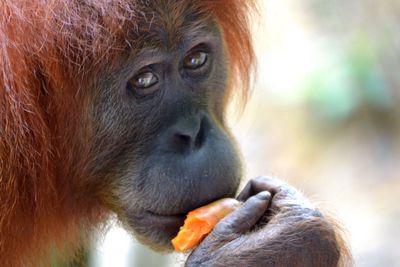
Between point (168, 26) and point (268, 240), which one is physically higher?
point (168, 26)

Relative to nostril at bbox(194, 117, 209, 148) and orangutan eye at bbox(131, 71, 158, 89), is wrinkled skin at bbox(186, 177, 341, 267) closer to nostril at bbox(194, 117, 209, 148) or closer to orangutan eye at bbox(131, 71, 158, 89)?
nostril at bbox(194, 117, 209, 148)

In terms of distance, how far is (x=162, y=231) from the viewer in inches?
87.1

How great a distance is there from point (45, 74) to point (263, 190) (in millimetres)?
726

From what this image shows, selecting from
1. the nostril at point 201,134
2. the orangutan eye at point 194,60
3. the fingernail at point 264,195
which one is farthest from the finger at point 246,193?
the orangutan eye at point 194,60

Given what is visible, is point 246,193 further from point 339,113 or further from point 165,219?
point 339,113

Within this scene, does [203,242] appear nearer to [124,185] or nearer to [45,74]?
[124,185]

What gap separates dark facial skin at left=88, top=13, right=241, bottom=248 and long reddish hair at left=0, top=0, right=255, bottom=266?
0.08 metres

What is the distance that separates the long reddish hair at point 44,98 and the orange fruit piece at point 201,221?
38 cm

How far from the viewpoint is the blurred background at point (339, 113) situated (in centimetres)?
593

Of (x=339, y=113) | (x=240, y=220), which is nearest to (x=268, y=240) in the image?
(x=240, y=220)

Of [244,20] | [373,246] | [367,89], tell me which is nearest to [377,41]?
[367,89]

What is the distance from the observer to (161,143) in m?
2.11

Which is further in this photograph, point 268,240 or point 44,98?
point 44,98

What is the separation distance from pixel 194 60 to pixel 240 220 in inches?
21.4
